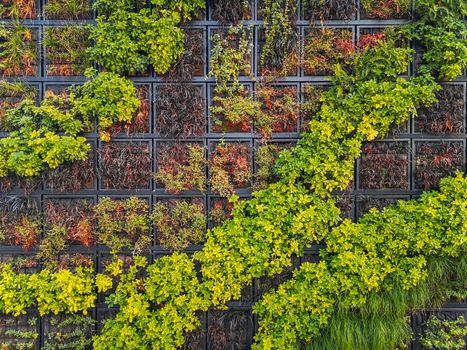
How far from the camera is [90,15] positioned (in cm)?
356

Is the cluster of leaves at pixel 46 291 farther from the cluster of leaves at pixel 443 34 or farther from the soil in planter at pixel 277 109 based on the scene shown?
the cluster of leaves at pixel 443 34

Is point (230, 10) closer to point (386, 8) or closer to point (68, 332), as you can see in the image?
point (386, 8)

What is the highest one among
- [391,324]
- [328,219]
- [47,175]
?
[47,175]

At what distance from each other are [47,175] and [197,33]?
214 cm

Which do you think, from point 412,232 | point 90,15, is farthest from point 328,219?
point 90,15

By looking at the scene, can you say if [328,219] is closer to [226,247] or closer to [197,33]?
[226,247]

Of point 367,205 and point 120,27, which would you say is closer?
point 120,27

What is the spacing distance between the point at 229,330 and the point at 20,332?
2.15m

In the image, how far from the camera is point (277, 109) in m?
3.56

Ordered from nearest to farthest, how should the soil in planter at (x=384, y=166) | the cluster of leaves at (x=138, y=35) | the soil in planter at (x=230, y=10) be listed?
the cluster of leaves at (x=138, y=35)
the soil in planter at (x=230, y=10)
the soil in planter at (x=384, y=166)

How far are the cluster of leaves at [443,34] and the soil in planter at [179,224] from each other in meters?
2.82

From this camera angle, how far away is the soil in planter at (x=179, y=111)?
354cm

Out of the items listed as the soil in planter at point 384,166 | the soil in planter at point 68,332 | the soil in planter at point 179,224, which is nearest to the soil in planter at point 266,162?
the soil in planter at point 179,224

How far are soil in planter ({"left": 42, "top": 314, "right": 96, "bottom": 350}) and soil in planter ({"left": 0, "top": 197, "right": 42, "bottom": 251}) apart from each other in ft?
2.71
